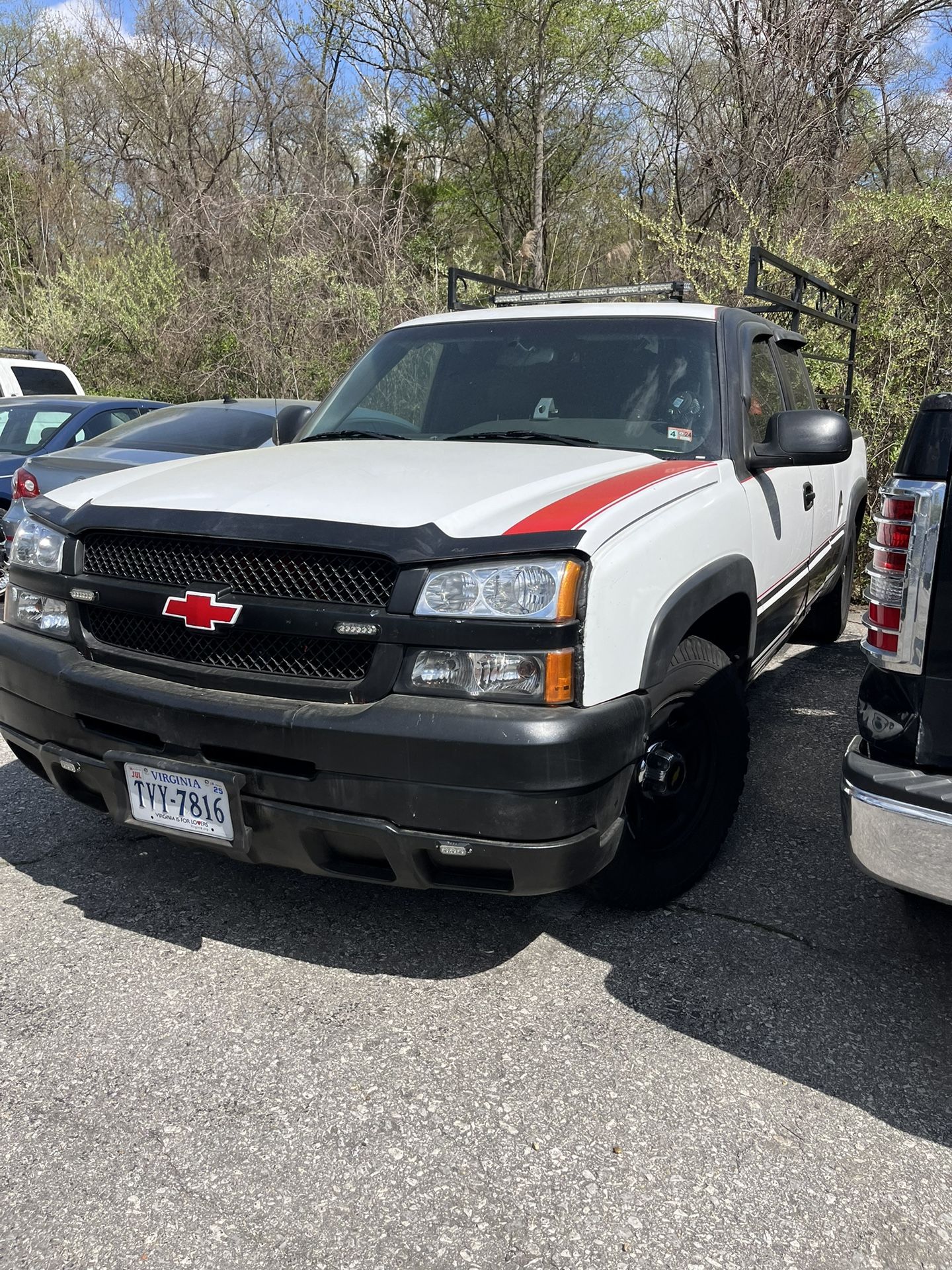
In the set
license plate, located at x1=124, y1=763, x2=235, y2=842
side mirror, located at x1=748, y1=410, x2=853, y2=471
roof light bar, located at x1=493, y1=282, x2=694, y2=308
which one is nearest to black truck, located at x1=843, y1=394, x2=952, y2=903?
side mirror, located at x1=748, y1=410, x2=853, y2=471

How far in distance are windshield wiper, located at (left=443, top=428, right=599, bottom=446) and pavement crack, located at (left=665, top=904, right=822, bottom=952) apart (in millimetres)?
1561

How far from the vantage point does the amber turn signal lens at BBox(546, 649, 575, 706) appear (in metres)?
2.45

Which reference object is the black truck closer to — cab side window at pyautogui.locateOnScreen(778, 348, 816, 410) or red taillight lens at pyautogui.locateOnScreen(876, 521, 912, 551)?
red taillight lens at pyautogui.locateOnScreen(876, 521, 912, 551)

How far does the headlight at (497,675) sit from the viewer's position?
246 centimetres

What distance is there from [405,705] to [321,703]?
0.79ft

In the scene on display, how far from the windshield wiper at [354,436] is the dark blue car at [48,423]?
4987 mm

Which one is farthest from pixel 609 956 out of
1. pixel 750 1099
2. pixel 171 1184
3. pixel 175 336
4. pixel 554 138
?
pixel 554 138

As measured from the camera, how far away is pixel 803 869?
143 inches

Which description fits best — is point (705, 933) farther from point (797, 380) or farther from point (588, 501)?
point (797, 380)

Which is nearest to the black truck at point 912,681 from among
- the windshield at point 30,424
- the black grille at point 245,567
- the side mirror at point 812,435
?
the side mirror at point 812,435

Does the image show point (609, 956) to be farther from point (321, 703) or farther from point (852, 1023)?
point (321, 703)

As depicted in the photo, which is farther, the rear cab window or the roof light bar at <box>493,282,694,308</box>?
the rear cab window

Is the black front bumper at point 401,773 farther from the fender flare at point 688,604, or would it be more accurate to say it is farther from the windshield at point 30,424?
the windshield at point 30,424

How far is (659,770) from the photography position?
3.07 meters
